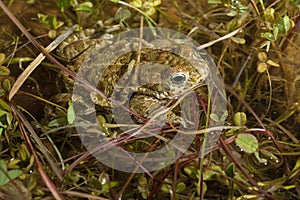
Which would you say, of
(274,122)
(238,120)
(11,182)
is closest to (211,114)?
(238,120)

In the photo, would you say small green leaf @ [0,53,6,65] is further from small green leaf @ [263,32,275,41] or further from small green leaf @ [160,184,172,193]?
small green leaf @ [263,32,275,41]

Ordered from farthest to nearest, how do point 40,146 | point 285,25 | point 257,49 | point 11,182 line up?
point 257,49 → point 285,25 → point 40,146 → point 11,182

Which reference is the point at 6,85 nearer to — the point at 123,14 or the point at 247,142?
the point at 123,14

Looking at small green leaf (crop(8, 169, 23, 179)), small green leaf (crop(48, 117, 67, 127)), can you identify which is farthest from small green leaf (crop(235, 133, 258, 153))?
small green leaf (crop(8, 169, 23, 179))

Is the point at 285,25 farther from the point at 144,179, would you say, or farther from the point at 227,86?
the point at 144,179

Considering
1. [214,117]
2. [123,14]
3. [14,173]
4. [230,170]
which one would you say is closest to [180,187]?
[230,170]

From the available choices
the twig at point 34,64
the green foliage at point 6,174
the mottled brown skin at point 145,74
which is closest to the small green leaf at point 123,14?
the mottled brown skin at point 145,74
